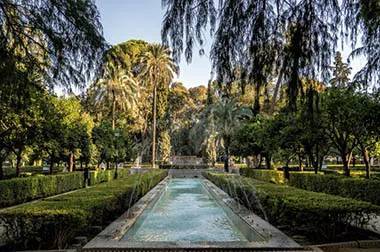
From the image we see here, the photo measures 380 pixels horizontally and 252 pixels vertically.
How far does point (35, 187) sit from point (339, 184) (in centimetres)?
1031

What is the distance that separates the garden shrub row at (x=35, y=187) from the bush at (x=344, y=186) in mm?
10115

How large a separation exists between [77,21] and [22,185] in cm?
985

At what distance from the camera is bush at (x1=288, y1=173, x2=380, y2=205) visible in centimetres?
1215

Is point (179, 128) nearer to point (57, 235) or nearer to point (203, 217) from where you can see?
point (203, 217)

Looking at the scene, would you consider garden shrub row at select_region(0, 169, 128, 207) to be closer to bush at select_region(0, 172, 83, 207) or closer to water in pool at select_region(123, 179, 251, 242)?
bush at select_region(0, 172, 83, 207)

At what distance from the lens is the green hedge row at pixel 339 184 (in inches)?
480

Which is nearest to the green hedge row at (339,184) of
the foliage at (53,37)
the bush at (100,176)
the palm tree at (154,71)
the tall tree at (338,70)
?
the tall tree at (338,70)

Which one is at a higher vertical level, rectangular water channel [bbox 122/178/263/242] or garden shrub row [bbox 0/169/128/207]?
garden shrub row [bbox 0/169/128/207]

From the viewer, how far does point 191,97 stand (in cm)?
6519

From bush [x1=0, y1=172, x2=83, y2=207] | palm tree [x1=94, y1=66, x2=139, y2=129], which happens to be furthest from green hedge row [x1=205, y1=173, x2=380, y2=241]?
palm tree [x1=94, y1=66, x2=139, y2=129]

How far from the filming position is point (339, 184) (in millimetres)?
14203

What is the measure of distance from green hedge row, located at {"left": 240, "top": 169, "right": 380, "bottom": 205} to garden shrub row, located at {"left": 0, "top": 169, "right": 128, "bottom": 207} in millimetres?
9646

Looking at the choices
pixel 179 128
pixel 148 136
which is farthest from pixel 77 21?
pixel 179 128

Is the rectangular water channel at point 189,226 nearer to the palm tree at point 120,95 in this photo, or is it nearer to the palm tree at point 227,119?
the palm tree at point 120,95
